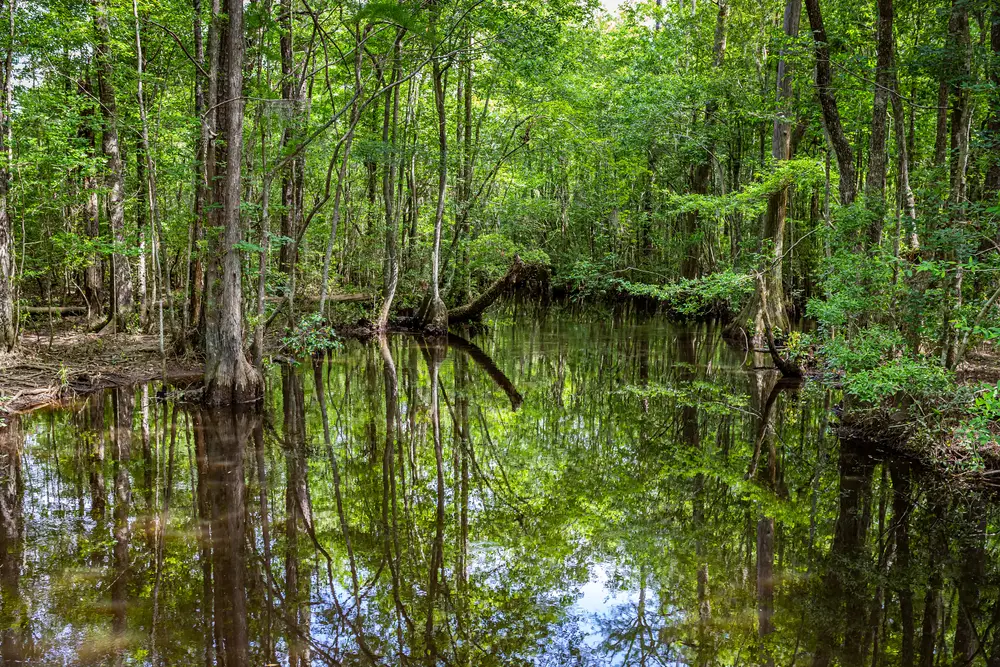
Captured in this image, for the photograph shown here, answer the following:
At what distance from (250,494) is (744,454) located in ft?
19.1

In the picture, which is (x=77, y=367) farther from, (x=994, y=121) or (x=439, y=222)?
(x=994, y=121)

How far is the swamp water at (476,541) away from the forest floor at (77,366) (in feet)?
1.77

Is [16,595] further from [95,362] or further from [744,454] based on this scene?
[95,362]

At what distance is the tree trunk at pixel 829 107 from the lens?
29.7 ft

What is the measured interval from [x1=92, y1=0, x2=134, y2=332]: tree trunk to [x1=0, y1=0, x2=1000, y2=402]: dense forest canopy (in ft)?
0.24

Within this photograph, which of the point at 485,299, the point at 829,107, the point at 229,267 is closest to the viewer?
the point at 829,107

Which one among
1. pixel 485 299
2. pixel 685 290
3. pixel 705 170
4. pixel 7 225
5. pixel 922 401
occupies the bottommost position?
pixel 922 401

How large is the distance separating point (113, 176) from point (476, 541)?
1288cm

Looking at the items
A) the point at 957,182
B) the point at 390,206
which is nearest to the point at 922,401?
the point at 957,182

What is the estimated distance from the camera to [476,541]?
5.78 m

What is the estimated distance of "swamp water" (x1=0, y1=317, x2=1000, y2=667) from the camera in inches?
168

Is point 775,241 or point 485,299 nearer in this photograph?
point 775,241

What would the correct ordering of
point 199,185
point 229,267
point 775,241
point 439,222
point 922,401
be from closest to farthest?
point 922,401 < point 229,267 < point 199,185 < point 775,241 < point 439,222

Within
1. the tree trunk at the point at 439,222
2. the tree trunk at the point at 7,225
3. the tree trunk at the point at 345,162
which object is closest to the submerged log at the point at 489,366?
the tree trunk at the point at 439,222
